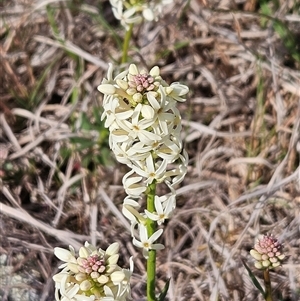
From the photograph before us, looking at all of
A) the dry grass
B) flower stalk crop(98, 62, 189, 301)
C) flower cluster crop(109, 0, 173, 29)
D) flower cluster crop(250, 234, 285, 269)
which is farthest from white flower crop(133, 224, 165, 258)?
flower cluster crop(109, 0, 173, 29)

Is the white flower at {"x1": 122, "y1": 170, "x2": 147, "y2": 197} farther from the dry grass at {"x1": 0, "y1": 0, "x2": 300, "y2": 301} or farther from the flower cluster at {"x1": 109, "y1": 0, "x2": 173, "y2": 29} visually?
the flower cluster at {"x1": 109, "y1": 0, "x2": 173, "y2": 29}

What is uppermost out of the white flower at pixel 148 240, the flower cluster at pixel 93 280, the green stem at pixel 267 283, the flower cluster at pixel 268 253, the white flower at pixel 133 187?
the white flower at pixel 133 187

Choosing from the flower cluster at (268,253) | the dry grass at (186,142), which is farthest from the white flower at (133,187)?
the dry grass at (186,142)

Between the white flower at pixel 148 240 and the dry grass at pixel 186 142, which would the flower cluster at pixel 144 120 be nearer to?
the white flower at pixel 148 240

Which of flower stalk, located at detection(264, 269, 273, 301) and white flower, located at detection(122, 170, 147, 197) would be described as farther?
flower stalk, located at detection(264, 269, 273, 301)

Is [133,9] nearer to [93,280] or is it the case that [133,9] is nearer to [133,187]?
[133,187]
